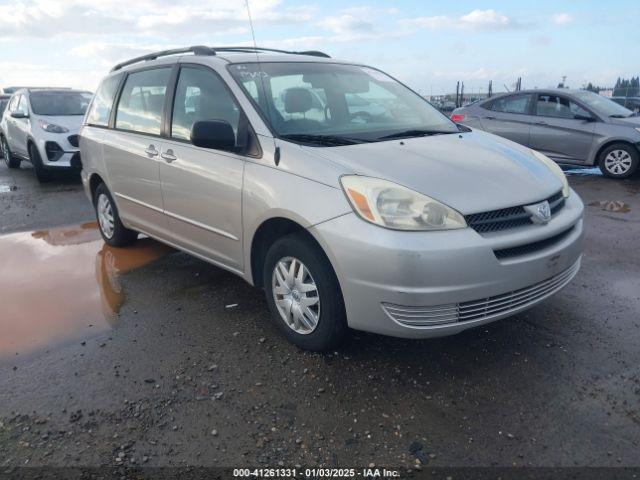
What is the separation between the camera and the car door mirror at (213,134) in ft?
10.7

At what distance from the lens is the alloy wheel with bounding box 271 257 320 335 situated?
308 cm

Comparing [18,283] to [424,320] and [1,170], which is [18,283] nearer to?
[424,320]

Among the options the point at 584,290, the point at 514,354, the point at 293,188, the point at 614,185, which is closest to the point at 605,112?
the point at 614,185

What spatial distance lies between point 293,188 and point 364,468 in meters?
1.51

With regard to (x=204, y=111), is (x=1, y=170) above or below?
below

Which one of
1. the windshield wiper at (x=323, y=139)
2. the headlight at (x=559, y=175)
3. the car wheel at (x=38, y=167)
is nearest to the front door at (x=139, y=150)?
the windshield wiper at (x=323, y=139)

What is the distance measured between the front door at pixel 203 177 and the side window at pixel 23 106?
25.3 feet

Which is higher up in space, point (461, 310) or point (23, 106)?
point (23, 106)

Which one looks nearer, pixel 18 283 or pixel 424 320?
pixel 424 320

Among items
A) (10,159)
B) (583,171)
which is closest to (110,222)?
(583,171)

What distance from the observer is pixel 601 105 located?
30.2ft

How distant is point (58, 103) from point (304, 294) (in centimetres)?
929

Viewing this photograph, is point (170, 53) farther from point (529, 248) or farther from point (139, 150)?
point (529, 248)

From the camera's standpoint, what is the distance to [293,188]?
3023 mm
